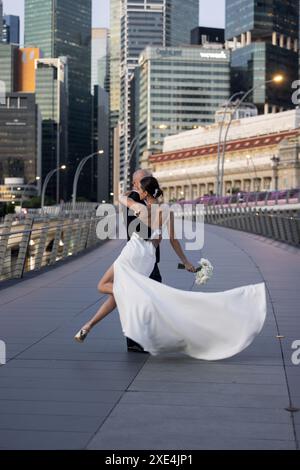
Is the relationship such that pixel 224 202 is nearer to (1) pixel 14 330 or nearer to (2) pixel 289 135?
(1) pixel 14 330

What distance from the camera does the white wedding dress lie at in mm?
7621

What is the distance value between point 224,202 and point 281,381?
63581 mm

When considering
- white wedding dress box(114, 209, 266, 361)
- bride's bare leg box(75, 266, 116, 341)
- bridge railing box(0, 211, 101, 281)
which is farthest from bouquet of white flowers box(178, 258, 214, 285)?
bridge railing box(0, 211, 101, 281)

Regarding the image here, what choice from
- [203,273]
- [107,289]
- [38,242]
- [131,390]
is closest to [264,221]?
[38,242]

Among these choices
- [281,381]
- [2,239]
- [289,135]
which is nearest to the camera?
[281,381]

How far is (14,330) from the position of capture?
9.56 meters

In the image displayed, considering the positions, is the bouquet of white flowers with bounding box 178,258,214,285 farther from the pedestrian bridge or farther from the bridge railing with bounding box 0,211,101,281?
the bridge railing with bounding box 0,211,101,281

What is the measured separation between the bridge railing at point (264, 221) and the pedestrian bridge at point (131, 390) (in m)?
20.3

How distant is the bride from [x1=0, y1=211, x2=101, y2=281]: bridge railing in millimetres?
8732

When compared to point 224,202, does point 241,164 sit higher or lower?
higher

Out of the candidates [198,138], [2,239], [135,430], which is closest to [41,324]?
[135,430]

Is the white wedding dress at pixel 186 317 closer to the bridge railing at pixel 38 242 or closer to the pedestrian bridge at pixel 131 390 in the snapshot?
the pedestrian bridge at pixel 131 390

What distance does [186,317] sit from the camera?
7.69 metres

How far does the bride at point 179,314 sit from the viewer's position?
7625 mm
